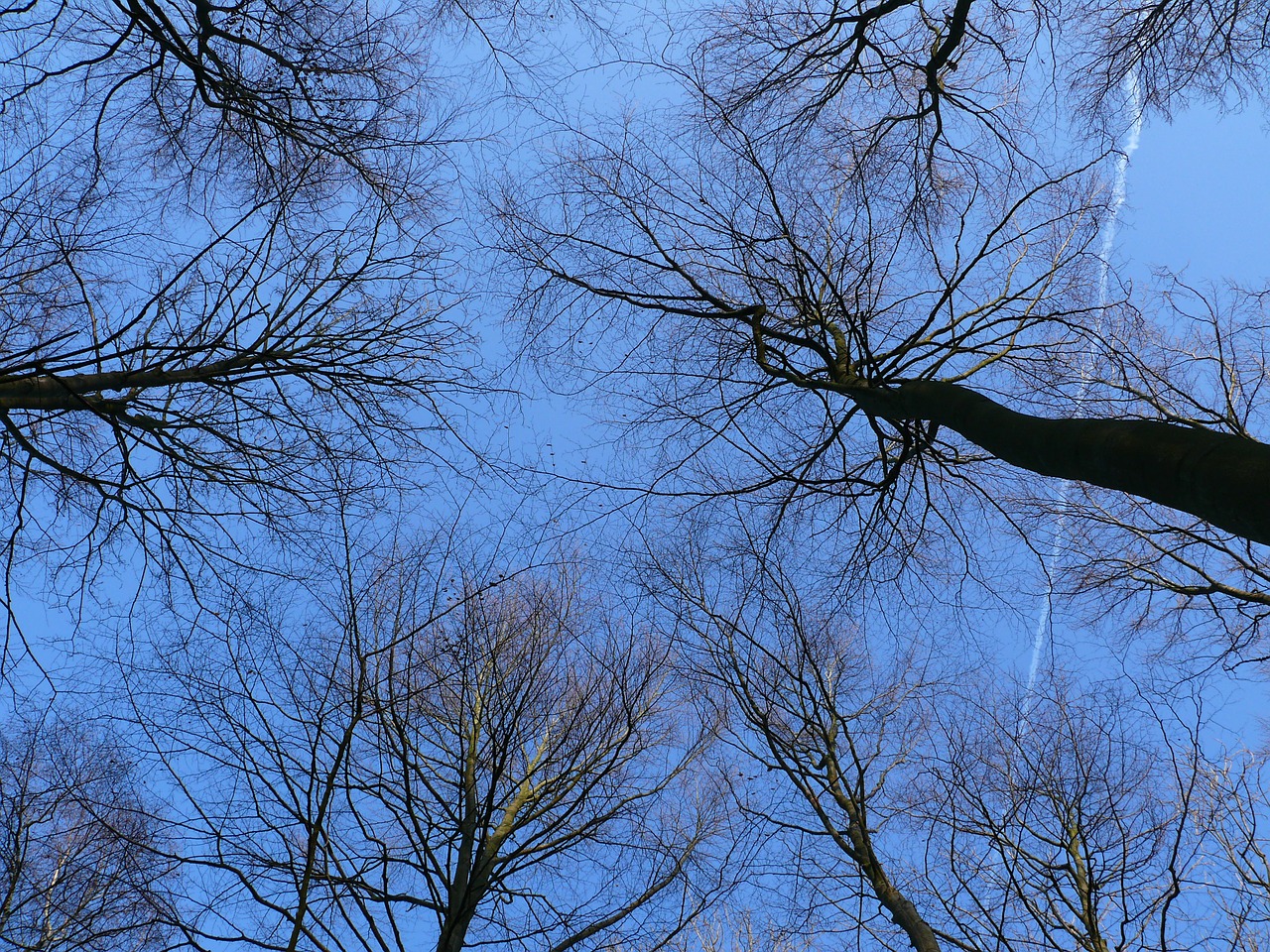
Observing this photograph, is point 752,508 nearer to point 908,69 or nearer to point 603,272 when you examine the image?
point 603,272

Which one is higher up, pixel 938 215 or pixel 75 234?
pixel 938 215

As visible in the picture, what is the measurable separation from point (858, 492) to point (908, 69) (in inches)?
122

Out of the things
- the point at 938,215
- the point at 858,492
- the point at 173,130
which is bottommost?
the point at 858,492

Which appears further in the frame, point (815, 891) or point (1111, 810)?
point (1111, 810)

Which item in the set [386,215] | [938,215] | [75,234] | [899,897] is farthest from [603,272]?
Answer: [899,897]

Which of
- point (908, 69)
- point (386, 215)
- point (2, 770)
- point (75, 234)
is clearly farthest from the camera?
point (2, 770)

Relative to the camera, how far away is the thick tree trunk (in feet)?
8.13

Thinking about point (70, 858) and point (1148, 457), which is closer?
point (1148, 457)

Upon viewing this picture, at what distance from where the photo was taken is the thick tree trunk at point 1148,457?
2.48m

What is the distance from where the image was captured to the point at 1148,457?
276cm

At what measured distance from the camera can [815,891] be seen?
5492 mm

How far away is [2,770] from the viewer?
6.89 m

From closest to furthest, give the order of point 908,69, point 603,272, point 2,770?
point 603,272 → point 908,69 → point 2,770

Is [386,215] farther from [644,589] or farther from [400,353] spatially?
[644,589]
